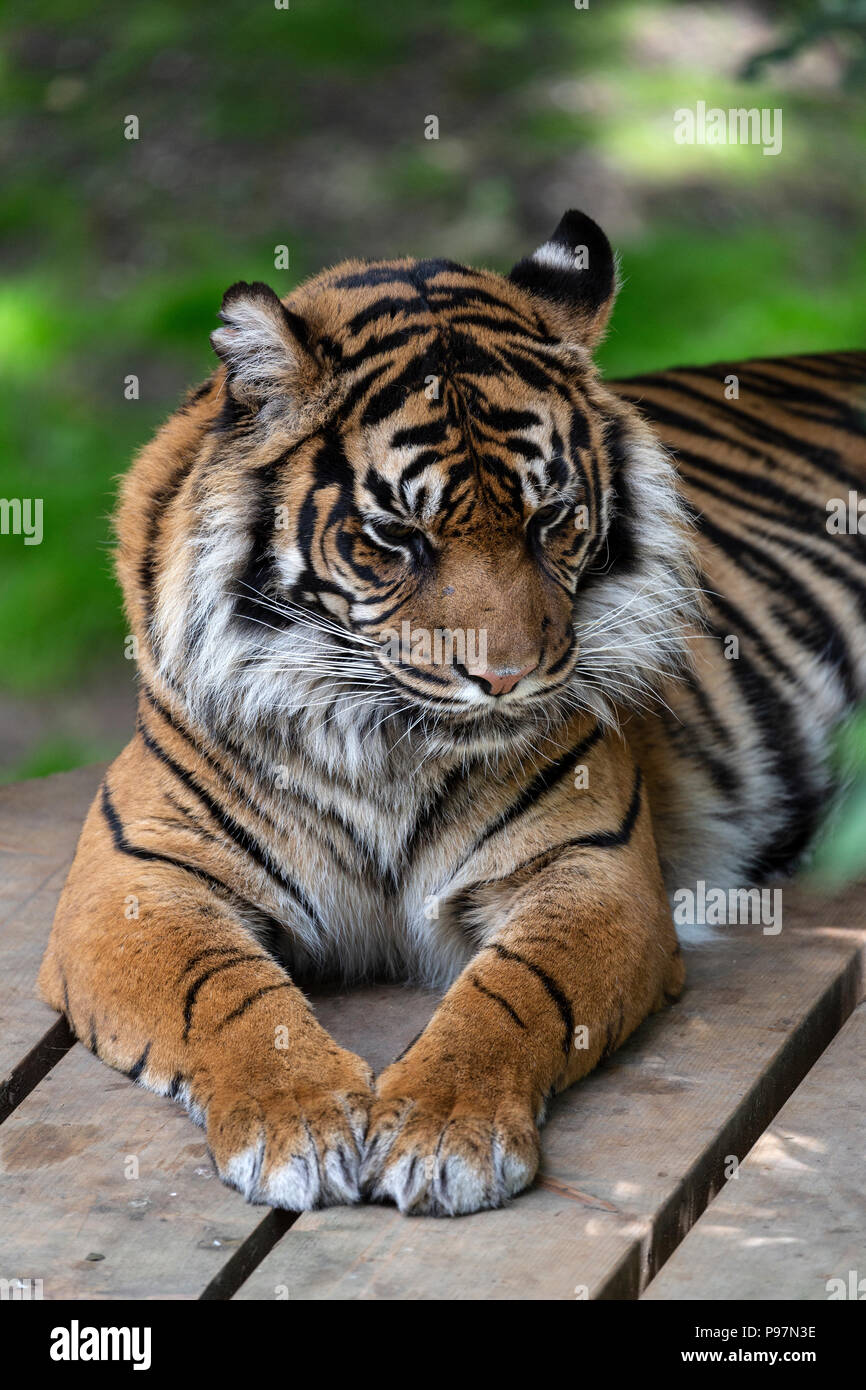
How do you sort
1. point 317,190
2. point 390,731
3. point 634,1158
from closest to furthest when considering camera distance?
point 634,1158
point 390,731
point 317,190

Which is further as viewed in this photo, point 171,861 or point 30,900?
point 30,900

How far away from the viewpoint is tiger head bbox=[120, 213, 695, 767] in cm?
252

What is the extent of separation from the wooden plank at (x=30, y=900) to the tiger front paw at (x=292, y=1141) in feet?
1.43

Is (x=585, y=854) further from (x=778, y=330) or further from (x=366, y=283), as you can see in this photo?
(x=778, y=330)

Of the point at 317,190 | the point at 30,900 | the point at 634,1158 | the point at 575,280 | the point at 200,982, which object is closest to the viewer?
the point at 634,1158

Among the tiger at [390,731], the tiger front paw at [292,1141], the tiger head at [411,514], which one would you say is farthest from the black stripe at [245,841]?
the tiger front paw at [292,1141]

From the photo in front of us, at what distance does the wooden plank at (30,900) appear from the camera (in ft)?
8.71

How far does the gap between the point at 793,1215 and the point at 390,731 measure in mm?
988

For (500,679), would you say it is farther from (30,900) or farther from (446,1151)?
(30,900)

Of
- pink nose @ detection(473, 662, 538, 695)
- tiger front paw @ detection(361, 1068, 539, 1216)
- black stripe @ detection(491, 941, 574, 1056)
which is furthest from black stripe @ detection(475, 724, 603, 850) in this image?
tiger front paw @ detection(361, 1068, 539, 1216)

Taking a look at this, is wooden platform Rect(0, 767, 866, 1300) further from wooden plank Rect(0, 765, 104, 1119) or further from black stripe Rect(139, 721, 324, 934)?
black stripe Rect(139, 721, 324, 934)

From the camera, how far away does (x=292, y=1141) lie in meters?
2.22

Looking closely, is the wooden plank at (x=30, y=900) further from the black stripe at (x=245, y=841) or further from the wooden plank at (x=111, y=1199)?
the black stripe at (x=245, y=841)

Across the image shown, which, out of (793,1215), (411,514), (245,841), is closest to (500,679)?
(411,514)
